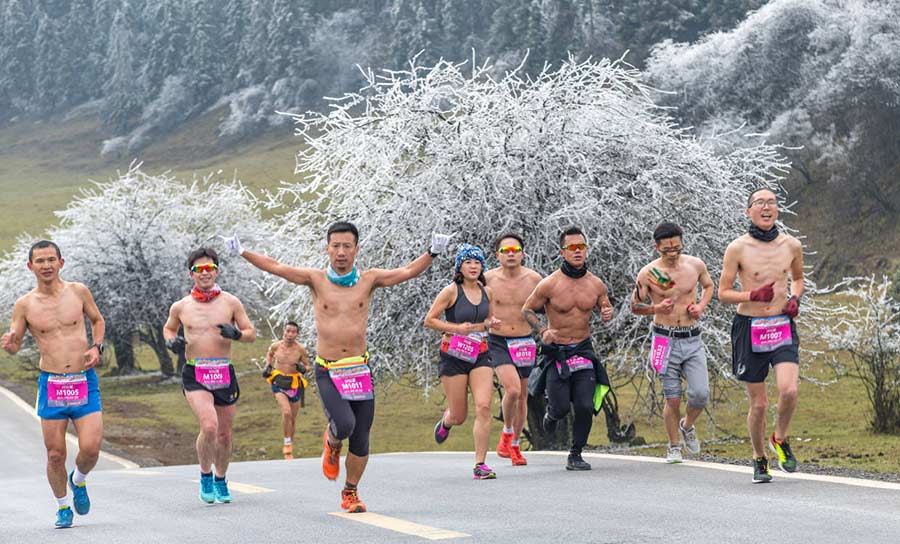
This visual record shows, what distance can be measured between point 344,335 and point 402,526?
1.61 m

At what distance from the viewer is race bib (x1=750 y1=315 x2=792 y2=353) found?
10312 mm

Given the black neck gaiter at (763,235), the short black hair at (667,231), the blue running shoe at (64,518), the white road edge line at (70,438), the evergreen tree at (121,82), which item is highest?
the evergreen tree at (121,82)

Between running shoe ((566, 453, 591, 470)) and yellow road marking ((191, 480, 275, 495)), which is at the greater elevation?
running shoe ((566, 453, 591, 470))

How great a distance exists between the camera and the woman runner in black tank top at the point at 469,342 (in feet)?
39.6

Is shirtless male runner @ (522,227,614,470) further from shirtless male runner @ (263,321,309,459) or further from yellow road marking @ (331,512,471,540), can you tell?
shirtless male runner @ (263,321,309,459)

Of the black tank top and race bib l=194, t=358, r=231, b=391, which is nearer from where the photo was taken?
race bib l=194, t=358, r=231, b=391

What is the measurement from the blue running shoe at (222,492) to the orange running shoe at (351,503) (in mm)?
1651

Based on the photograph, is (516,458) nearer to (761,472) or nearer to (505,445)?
(505,445)

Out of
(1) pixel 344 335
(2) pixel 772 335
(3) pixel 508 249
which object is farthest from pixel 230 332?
(2) pixel 772 335

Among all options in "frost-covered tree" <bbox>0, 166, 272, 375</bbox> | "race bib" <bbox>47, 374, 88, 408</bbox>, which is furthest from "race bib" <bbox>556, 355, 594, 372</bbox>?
"frost-covered tree" <bbox>0, 166, 272, 375</bbox>

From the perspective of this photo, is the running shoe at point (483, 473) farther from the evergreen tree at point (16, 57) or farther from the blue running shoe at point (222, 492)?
the evergreen tree at point (16, 57)

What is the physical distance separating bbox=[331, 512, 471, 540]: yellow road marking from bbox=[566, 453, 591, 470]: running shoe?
3365 mm

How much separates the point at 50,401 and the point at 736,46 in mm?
63559

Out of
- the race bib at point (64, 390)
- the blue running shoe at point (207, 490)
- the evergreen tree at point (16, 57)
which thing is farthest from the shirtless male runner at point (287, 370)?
the evergreen tree at point (16, 57)
